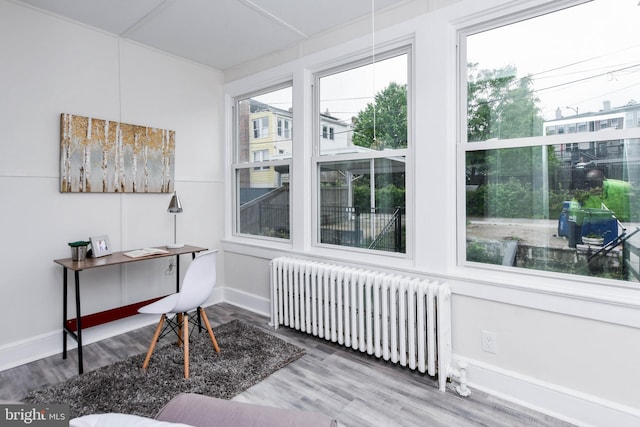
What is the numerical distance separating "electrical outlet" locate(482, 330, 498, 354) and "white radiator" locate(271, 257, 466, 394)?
223 mm

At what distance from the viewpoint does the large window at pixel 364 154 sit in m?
2.68

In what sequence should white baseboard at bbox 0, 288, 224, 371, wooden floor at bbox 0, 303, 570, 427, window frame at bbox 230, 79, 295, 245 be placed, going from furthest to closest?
window frame at bbox 230, 79, 295, 245 → white baseboard at bbox 0, 288, 224, 371 → wooden floor at bbox 0, 303, 570, 427

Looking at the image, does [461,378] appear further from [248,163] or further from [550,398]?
[248,163]

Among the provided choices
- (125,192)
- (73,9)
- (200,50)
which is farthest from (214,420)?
(200,50)

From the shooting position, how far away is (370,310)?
250 cm

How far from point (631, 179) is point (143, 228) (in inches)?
153

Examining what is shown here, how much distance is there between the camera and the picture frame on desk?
2781mm

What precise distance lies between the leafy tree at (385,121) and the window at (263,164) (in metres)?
0.88

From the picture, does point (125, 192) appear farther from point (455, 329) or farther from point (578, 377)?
point (578, 377)

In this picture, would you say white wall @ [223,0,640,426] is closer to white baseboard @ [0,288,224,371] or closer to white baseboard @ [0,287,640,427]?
white baseboard @ [0,287,640,427]

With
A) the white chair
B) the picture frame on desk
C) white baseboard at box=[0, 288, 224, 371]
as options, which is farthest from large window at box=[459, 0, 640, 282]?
white baseboard at box=[0, 288, 224, 371]

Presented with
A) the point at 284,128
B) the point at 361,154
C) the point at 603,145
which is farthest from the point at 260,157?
the point at 603,145

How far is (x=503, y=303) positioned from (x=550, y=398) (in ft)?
1.90

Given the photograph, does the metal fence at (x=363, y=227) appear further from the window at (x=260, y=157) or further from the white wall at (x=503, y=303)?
the window at (x=260, y=157)
